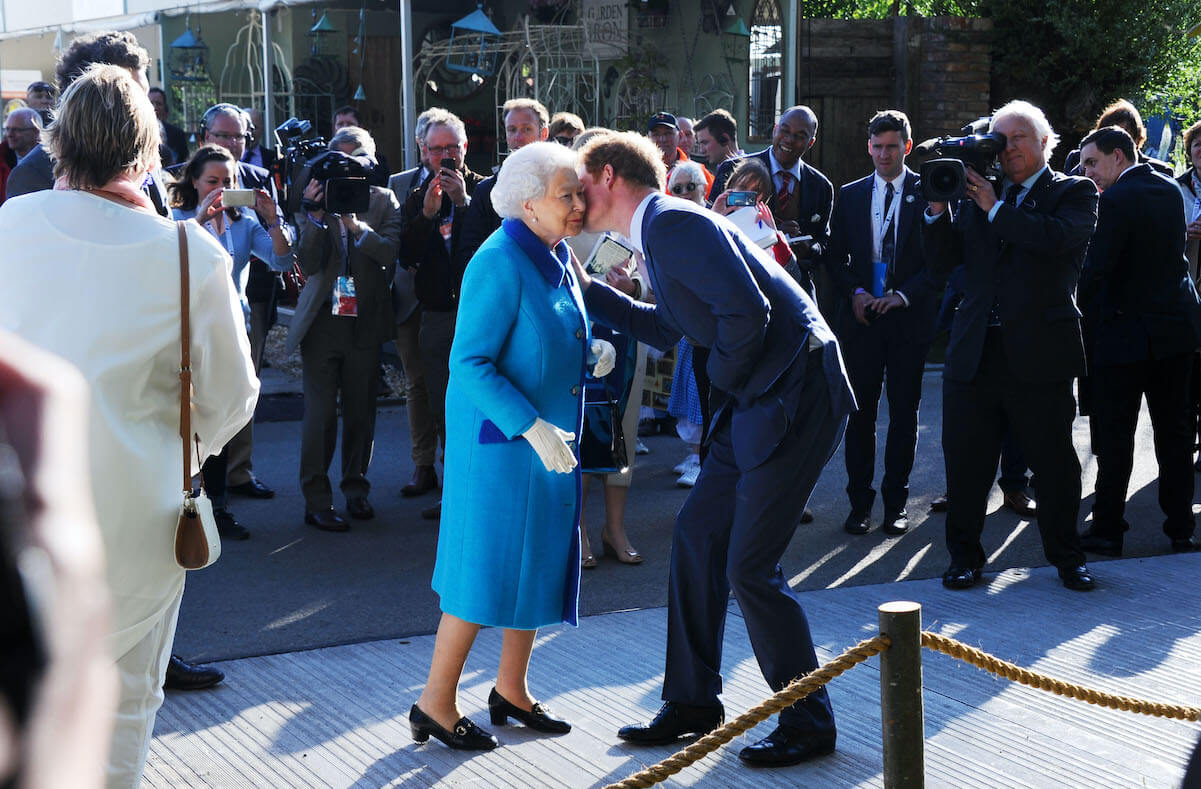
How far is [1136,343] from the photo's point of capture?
21.5ft

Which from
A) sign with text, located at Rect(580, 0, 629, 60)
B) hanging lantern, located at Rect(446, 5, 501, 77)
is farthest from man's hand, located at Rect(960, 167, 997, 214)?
hanging lantern, located at Rect(446, 5, 501, 77)

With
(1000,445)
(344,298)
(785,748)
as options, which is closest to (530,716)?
(785,748)

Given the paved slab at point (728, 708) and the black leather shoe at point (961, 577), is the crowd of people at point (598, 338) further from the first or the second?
the paved slab at point (728, 708)

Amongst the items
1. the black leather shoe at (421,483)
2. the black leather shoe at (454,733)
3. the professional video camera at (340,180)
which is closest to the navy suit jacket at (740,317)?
the black leather shoe at (454,733)

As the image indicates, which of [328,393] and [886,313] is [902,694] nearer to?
[886,313]

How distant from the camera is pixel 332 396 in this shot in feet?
22.3

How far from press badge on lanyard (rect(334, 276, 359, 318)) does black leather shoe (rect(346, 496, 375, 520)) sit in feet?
3.38

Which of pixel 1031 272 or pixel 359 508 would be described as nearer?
pixel 1031 272

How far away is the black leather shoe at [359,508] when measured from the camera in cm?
700

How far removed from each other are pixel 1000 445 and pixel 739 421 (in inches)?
95.9

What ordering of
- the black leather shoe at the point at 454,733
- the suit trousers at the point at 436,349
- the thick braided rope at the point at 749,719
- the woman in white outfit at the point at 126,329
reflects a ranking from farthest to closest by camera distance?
the suit trousers at the point at 436,349, the black leather shoe at the point at 454,733, the thick braided rope at the point at 749,719, the woman in white outfit at the point at 126,329

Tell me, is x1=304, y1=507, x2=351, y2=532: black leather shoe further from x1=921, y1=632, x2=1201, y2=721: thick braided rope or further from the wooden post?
the wooden post

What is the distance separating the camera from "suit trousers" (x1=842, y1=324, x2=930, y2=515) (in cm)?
696

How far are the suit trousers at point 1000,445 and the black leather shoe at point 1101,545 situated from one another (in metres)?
0.69
